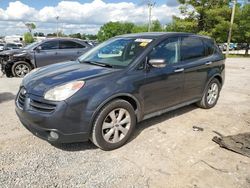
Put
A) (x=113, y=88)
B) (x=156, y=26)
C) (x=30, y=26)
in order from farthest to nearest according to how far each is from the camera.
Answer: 1. (x=30, y=26)
2. (x=156, y=26)
3. (x=113, y=88)

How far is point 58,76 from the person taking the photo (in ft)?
12.0

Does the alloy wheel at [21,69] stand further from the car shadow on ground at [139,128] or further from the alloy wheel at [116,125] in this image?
the alloy wheel at [116,125]

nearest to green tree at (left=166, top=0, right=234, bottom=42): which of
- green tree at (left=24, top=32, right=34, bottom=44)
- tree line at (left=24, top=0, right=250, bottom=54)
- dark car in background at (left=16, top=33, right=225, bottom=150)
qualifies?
tree line at (left=24, top=0, right=250, bottom=54)

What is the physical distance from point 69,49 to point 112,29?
251ft

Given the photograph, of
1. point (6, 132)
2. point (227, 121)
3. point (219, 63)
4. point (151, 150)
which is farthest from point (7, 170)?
point (219, 63)

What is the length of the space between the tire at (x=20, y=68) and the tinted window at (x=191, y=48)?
6768 mm

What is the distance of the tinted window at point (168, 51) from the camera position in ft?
13.8

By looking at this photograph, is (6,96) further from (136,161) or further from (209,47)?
(209,47)

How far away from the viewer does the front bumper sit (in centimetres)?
319

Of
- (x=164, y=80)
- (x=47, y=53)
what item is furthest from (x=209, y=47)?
(x=47, y=53)

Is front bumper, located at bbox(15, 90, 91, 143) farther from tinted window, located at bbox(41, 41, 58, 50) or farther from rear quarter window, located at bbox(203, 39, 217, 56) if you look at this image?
tinted window, located at bbox(41, 41, 58, 50)

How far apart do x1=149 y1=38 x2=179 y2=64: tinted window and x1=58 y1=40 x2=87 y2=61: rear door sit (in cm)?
608

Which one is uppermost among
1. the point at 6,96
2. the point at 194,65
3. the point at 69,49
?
the point at 194,65

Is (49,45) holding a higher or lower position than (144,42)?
lower
